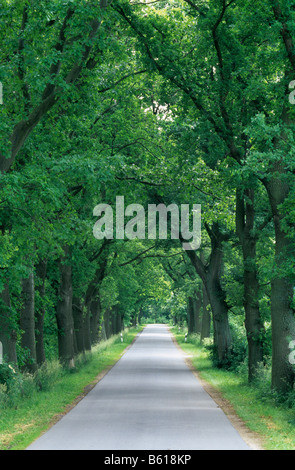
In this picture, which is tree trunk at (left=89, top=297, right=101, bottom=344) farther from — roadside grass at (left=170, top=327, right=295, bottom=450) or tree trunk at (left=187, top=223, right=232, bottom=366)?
roadside grass at (left=170, top=327, right=295, bottom=450)

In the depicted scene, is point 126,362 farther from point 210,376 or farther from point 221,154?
point 221,154

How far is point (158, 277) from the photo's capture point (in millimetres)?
63906

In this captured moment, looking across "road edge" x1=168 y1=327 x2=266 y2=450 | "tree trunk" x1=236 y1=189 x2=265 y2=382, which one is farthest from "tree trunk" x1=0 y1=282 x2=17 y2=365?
"tree trunk" x1=236 y1=189 x2=265 y2=382

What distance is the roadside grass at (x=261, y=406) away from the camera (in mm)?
11557

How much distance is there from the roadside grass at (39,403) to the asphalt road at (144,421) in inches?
13.6

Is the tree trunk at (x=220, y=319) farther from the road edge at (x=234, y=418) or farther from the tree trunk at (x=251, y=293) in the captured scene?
the tree trunk at (x=251, y=293)

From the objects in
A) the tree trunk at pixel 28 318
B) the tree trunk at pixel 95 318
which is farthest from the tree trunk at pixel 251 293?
the tree trunk at pixel 95 318

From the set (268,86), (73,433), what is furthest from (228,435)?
(268,86)

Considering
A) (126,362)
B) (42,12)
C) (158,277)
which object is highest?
(42,12)

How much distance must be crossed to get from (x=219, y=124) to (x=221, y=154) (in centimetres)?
128

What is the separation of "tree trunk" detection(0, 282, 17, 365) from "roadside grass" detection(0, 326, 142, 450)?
3.16 ft

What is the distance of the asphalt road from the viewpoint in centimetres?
1052

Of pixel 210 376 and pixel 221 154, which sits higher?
pixel 221 154

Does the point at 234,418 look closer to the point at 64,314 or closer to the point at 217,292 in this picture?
the point at 64,314
